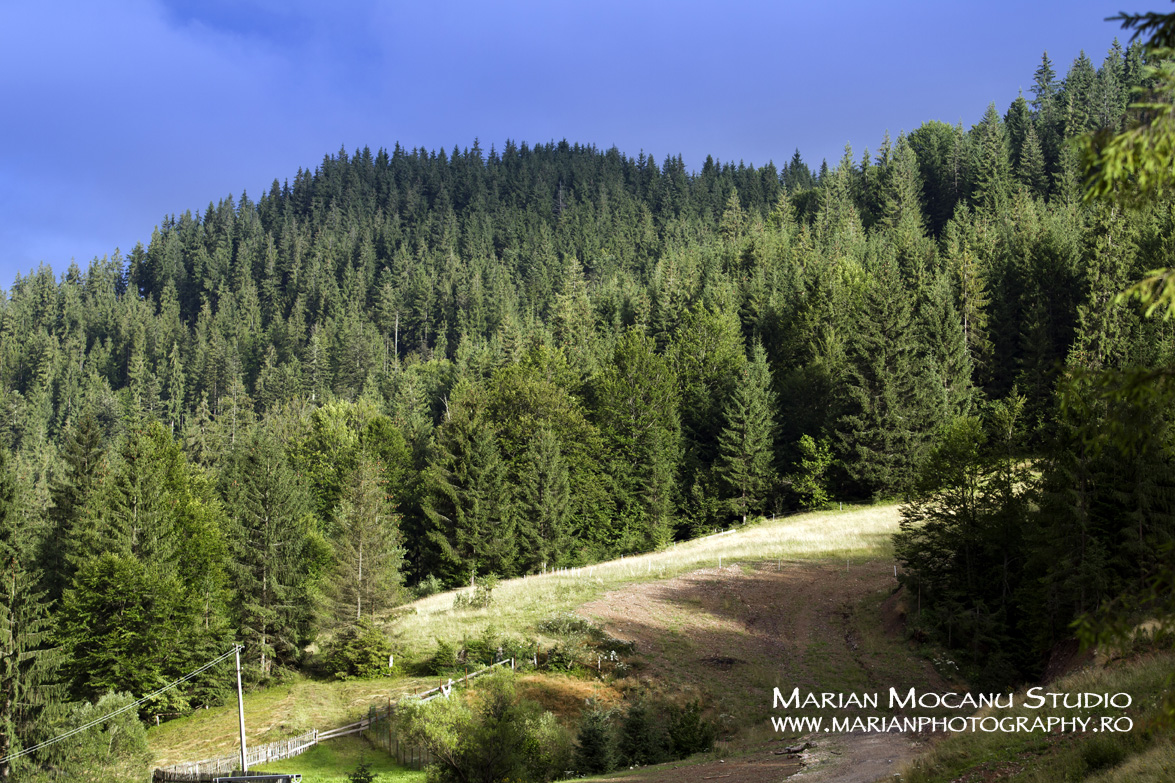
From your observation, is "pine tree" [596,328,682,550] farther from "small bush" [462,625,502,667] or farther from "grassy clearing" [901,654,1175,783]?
"grassy clearing" [901,654,1175,783]

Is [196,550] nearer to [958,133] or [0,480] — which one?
[0,480]

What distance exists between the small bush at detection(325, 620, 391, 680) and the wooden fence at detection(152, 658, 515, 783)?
Result: 6.87 m

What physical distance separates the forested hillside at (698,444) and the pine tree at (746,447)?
0.27 metres

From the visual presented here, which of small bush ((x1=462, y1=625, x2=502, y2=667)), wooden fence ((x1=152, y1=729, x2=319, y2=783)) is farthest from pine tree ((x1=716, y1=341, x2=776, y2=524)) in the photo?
wooden fence ((x1=152, y1=729, x2=319, y2=783))

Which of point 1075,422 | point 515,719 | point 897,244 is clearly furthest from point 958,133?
point 515,719

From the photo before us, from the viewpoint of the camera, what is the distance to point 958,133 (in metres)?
137

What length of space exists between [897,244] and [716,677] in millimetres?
73211

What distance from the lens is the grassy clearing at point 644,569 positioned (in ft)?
136

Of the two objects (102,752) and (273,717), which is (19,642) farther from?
(273,717)

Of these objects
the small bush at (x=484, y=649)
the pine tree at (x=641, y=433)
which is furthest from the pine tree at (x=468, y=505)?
the small bush at (x=484, y=649)

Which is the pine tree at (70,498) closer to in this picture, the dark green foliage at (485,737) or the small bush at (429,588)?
the small bush at (429,588)

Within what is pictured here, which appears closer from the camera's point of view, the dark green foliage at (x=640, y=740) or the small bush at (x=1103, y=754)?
the small bush at (x=1103, y=754)

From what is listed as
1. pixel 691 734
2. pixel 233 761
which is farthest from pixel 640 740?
pixel 233 761

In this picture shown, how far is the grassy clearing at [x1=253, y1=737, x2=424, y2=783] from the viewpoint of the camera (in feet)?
89.2
